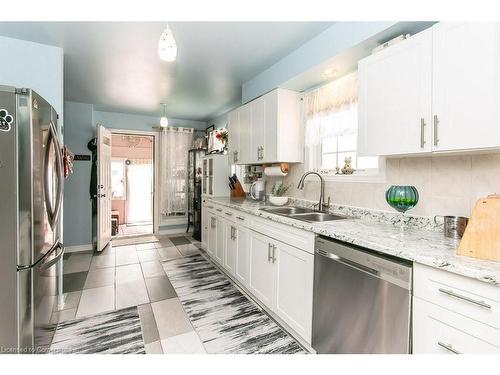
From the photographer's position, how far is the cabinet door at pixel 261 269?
2.16 meters

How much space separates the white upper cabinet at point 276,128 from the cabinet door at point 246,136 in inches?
1.1

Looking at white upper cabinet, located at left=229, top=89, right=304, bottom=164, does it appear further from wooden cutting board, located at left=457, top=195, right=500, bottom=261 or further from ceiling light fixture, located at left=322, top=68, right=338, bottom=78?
wooden cutting board, located at left=457, top=195, right=500, bottom=261

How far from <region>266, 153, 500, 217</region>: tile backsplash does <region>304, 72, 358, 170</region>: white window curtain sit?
584 mm

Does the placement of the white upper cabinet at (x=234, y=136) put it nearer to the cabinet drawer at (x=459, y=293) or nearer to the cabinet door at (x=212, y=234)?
the cabinet door at (x=212, y=234)

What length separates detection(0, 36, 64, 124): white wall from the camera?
2.26 meters

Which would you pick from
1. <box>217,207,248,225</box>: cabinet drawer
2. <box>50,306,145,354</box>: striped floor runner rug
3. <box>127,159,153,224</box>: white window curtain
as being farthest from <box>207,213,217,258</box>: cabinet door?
<box>127,159,153,224</box>: white window curtain

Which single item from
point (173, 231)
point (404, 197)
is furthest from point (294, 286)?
point (173, 231)

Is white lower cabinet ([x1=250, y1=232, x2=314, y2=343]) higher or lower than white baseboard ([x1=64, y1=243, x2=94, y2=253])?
higher

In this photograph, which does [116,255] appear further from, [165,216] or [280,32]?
[280,32]

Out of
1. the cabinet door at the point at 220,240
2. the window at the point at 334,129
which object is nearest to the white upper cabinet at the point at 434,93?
the window at the point at 334,129

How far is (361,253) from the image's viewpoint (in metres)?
1.36

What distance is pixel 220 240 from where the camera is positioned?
3.21 meters

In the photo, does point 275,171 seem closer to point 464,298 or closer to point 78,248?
point 464,298
